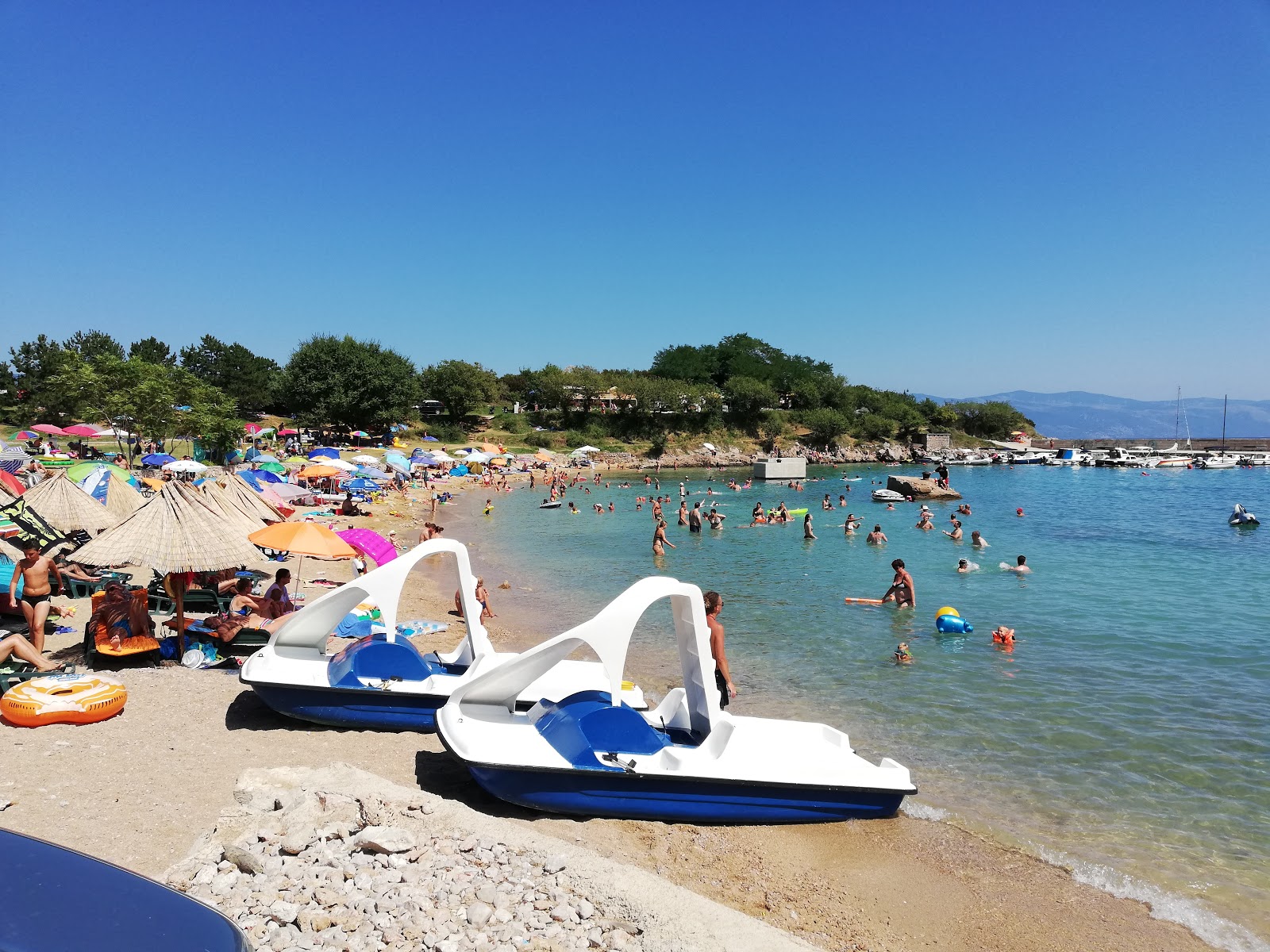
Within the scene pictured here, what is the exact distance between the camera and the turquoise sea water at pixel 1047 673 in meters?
7.66

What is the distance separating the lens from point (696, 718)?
7.64m

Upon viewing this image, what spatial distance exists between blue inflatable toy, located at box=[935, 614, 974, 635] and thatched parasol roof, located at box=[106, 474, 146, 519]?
17.0 metres

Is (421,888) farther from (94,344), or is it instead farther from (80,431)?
(94,344)

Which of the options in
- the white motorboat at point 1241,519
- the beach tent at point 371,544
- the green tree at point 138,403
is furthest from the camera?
the green tree at point 138,403

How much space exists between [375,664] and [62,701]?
2925 mm

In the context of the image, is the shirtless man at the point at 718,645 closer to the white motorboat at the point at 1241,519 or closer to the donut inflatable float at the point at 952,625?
the donut inflatable float at the point at 952,625

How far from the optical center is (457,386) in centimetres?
7500

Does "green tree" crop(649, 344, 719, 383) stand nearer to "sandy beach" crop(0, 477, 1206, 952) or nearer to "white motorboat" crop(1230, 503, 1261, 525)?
"white motorboat" crop(1230, 503, 1261, 525)

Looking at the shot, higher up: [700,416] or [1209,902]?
[700,416]

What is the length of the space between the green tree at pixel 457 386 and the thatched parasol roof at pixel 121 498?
188 feet

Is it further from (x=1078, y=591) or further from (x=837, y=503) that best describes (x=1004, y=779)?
(x=837, y=503)

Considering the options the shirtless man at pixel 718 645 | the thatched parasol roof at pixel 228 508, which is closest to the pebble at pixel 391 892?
the shirtless man at pixel 718 645

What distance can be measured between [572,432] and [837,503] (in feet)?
128

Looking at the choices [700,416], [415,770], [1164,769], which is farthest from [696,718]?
[700,416]
